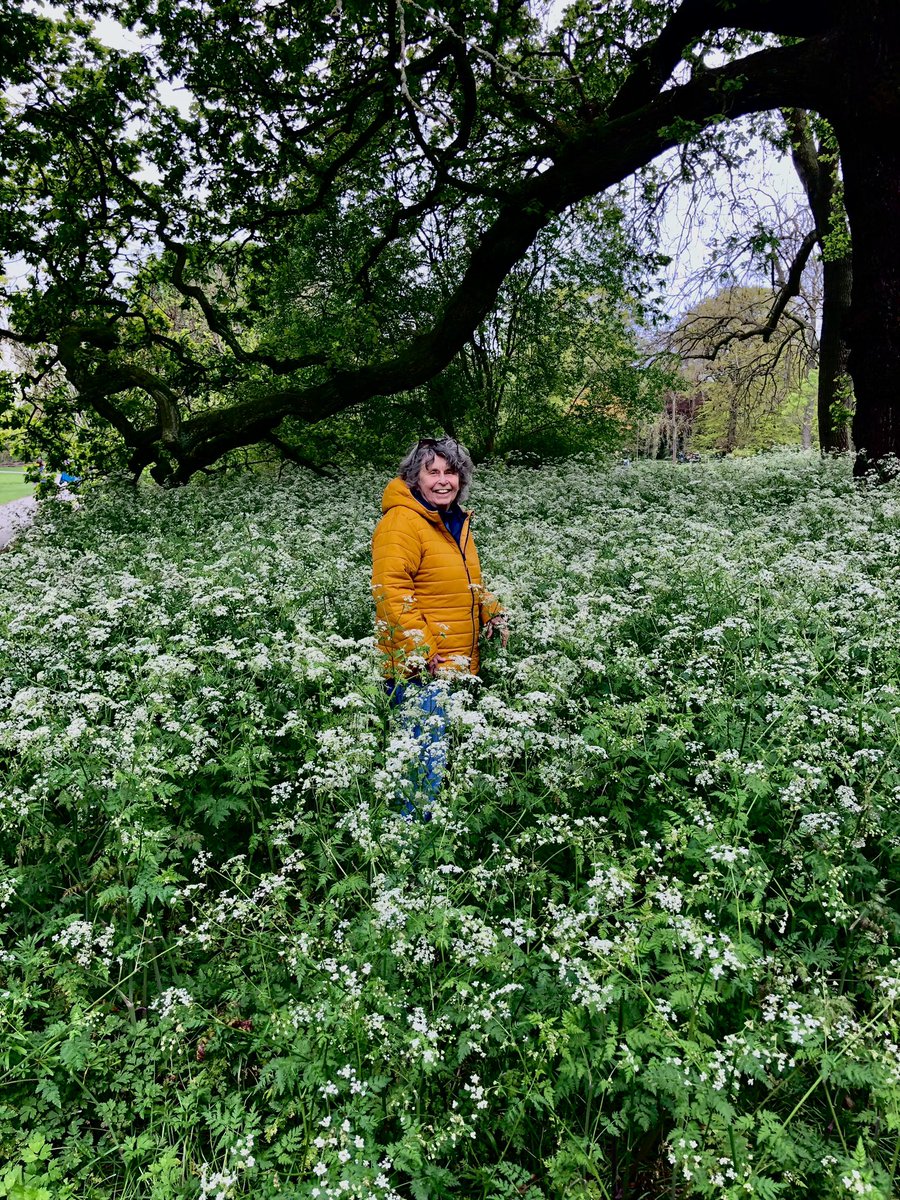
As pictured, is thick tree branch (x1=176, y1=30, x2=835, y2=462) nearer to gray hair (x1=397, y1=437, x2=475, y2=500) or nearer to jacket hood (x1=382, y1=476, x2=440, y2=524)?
gray hair (x1=397, y1=437, x2=475, y2=500)

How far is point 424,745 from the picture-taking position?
3592 mm

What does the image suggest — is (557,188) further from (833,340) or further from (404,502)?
(833,340)

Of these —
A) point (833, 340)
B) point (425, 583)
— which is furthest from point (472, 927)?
point (833, 340)

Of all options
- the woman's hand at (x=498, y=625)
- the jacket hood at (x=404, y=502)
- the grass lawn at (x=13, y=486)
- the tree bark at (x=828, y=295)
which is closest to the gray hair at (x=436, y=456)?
the jacket hood at (x=404, y=502)

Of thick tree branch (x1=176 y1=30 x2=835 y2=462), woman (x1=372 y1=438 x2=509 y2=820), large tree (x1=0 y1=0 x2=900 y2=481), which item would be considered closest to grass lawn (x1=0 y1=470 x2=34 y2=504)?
large tree (x1=0 y1=0 x2=900 y2=481)

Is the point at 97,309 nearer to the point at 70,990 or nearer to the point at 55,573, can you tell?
the point at 55,573

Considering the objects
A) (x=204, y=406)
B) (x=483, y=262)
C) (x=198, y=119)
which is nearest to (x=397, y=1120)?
(x=483, y=262)

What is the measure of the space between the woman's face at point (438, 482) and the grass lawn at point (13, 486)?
49.2 metres

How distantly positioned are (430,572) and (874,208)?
850cm

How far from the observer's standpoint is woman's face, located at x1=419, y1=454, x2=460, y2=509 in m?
4.63

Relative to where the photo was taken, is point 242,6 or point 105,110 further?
point 105,110

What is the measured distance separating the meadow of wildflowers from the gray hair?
3.83ft

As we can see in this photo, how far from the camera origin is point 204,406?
16.9 metres

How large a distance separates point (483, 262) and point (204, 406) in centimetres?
909
